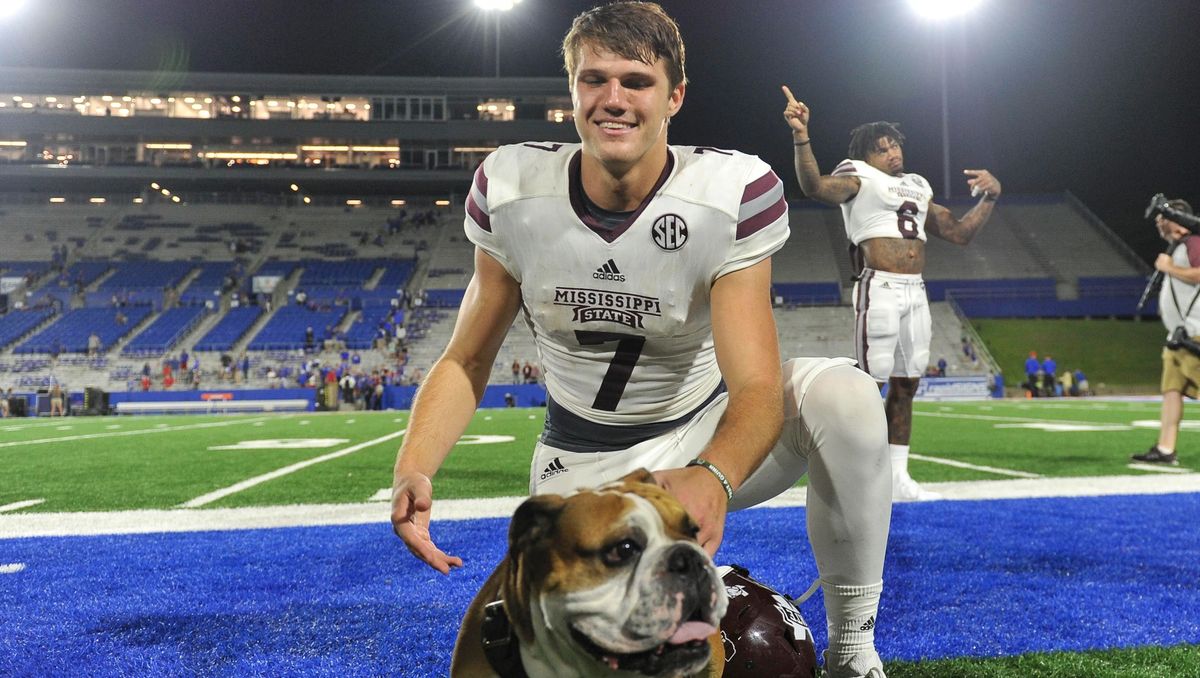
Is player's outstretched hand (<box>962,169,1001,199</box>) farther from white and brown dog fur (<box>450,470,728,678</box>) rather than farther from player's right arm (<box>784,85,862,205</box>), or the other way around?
white and brown dog fur (<box>450,470,728,678</box>)

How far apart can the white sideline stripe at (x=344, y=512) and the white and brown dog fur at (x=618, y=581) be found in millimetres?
2701

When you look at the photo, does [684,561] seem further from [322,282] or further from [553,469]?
[322,282]

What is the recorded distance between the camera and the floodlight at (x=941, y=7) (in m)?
25.0

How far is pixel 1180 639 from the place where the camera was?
2320mm

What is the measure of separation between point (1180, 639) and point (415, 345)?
28.3 metres

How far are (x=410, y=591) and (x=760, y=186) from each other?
6.44 feet

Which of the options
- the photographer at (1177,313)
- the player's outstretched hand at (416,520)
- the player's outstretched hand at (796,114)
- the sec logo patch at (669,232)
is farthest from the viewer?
the photographer at (1177,313)

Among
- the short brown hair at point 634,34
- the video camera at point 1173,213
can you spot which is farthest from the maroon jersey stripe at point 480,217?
the video camera at point 1173,213

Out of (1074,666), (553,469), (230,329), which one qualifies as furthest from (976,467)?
(230,329)

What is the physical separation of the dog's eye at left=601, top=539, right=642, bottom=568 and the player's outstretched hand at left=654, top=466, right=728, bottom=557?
→ 0.56 feet

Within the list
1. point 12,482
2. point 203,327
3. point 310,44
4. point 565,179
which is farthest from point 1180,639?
point 310,44

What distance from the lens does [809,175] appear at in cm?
468

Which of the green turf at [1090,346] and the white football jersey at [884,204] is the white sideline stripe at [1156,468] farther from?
the green turf at [1090,346]

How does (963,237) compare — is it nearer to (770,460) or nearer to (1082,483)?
(1082,483)
